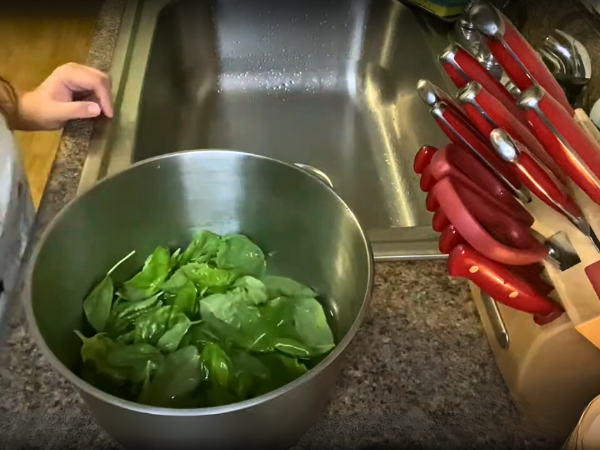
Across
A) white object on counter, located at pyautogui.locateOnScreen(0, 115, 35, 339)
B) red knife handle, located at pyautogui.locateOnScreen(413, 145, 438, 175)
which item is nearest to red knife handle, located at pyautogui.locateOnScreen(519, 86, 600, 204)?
red knife handle, located at pyautogui.locateOnScreen(413, 145, 438, 175)

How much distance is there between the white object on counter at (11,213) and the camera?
608mm

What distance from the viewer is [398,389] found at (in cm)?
51

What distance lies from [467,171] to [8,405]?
0.40 meters

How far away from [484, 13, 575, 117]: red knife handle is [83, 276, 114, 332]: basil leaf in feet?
1.18

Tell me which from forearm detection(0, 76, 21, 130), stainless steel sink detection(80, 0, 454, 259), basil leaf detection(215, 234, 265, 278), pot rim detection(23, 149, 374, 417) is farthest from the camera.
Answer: stainless steel sink detection(80, 0, 454, 259)

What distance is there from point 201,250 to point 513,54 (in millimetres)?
304

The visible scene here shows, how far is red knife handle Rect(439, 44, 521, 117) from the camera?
1.54 feet

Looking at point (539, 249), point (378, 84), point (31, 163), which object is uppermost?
point (539, 249)

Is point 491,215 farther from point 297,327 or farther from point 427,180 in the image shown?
point 297,327

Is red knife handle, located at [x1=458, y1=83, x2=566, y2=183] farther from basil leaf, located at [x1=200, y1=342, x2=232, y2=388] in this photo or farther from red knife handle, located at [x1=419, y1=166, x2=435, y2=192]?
basil leaf, located at [x1=200, y1=342, x2=232, y2=388]

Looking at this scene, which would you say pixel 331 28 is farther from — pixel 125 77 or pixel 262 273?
pixel 262 273

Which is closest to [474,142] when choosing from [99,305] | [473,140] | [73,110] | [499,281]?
[473,140]

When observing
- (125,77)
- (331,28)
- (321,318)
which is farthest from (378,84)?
(321,318)

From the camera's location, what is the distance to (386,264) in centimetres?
60
